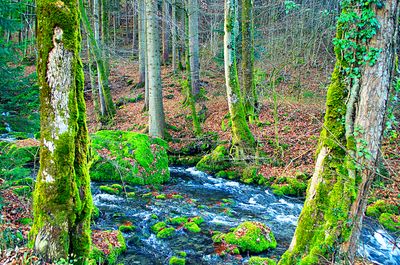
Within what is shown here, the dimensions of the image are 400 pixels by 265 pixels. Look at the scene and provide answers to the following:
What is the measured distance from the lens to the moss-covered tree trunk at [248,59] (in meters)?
14.4

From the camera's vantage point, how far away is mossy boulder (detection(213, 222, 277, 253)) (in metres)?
6.76

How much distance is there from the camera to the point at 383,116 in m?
4.31

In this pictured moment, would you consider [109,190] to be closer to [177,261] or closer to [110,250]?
[110,250]

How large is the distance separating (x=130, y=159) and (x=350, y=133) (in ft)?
27.4

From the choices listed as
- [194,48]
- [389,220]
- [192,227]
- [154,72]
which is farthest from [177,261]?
[194,48]

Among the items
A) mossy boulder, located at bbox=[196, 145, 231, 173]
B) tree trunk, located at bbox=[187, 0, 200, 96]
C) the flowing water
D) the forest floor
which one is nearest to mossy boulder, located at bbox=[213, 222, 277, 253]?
the flowing water

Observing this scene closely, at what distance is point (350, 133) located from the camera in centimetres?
455

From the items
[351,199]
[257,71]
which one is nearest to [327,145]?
[351,199]

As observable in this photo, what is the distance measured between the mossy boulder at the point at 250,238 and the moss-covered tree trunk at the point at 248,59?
818 cm

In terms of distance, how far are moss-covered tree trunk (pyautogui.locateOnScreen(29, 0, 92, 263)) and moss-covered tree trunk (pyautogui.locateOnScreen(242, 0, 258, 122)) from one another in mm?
11215

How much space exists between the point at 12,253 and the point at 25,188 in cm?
316

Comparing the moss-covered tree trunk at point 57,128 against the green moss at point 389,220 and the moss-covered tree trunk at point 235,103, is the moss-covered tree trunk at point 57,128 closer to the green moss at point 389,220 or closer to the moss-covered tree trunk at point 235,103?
the green moss at point 389,220

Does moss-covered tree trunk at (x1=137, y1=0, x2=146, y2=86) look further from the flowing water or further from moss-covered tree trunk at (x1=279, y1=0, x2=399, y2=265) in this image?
moss-covered tree trunk at (x1=279, y1=0, x2=399, y2=265)

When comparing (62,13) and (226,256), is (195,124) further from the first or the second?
(62,13)
